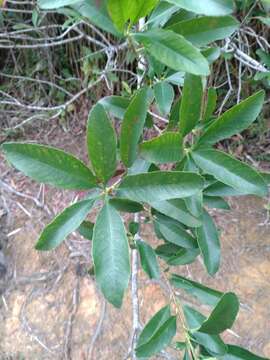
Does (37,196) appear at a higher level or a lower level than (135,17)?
lower

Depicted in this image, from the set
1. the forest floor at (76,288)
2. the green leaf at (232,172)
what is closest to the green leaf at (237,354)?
the green leaf at (232,172)

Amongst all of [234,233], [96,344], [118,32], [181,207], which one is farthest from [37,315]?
[118,32]

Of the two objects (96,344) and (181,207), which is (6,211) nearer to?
(96,344)

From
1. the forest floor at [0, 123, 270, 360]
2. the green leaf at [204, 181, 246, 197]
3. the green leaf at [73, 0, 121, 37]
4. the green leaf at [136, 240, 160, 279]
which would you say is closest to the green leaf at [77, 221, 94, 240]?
the green leaf at [136, 240, 160, 279]

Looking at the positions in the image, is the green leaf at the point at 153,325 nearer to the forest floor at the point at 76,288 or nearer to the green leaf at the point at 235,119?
the green leaf at the point at 235,119

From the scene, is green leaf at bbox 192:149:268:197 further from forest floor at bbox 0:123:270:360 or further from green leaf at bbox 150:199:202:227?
forest floor at bbox 0:123:270:360
